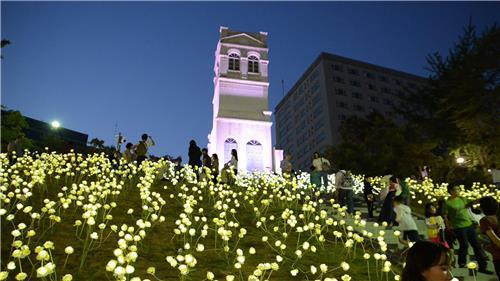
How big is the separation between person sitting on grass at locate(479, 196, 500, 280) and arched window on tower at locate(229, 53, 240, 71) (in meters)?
25.7

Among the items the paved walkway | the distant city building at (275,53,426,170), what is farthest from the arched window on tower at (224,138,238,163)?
the distant city building at (275,53,426,170)

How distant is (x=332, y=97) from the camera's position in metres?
73.1

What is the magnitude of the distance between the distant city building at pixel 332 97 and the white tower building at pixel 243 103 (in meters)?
39.4

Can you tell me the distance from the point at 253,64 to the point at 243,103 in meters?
3.77

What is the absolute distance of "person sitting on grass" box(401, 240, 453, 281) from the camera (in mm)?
2965

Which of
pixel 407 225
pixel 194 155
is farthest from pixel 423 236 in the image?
pixel 194 155

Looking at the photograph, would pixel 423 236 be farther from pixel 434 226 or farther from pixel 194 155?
pixel 194 155

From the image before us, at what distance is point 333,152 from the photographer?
1203 inches

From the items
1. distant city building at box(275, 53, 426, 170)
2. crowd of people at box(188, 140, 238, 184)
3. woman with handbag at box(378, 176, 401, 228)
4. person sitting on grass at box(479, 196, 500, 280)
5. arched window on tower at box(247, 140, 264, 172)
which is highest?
distant city building at box(275, 53, 426, 170)

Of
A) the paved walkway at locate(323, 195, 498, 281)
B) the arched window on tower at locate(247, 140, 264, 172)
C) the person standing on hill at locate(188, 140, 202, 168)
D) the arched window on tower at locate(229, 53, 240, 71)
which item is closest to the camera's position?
the paved walkway at locate(323, 195, 498, 281)

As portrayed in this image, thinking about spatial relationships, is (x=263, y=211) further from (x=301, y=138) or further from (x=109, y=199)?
(x=301, y=138)

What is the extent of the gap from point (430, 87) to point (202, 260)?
29.0 meters

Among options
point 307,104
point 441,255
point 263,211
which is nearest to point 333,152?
point 263,211

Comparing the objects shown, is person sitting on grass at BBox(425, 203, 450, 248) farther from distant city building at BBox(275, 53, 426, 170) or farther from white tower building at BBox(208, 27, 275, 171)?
distant city building at BBox(275, 53, 426, 170)
